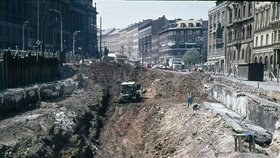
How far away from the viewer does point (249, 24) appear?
2554 inches

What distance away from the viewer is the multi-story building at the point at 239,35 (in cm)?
6462

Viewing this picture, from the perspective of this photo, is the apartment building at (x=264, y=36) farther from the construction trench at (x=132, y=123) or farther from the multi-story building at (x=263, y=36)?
the construction trench at (x=132, y=123)

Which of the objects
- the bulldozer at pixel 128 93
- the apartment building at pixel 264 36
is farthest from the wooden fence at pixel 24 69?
the apartment building at pixel 264 36

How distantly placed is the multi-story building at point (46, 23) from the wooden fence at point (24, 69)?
3.40 m

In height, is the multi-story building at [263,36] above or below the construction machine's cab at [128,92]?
above

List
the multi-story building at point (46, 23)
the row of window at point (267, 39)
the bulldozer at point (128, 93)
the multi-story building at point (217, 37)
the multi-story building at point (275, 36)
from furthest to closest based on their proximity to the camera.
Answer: the multi-story building at point (217, 37) → the multi-story building at point (46, 23) → the row of window at point (267, 39) → the multi-story building at point (275, 36) → the bulldozer at point (128, 93)

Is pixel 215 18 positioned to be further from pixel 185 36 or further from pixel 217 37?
pixel 185 36

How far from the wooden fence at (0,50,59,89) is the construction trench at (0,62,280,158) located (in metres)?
2.14

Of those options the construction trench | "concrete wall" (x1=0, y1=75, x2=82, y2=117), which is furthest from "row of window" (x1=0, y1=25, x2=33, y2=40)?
"concrete wall" (x1=0, y1=75, x2=82, y2=117)

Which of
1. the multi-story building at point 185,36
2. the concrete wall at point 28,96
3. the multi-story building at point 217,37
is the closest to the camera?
the concrete wall at point 28,96

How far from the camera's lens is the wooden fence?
32281mm

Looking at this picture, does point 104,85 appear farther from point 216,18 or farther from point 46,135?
point 216,18

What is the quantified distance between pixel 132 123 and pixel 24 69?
41.9ft

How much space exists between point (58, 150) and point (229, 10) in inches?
2476
